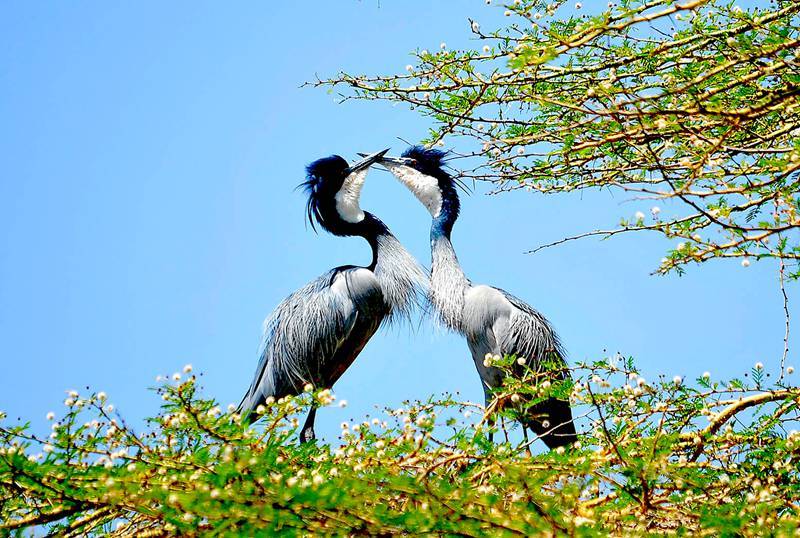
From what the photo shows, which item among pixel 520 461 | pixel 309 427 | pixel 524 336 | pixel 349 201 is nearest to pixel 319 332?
pixel 309 427

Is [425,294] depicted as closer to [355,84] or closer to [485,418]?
[355,84]

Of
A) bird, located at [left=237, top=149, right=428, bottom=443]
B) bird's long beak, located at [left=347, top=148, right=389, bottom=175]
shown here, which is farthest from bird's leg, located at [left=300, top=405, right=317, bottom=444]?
bird's long beak, located at [left=347, top=148, right=389, bottom=175]

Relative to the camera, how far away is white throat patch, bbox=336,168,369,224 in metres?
6.78

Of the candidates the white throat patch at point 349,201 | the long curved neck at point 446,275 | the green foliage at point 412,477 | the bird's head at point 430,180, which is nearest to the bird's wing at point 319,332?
the long curved neck at point 446,275

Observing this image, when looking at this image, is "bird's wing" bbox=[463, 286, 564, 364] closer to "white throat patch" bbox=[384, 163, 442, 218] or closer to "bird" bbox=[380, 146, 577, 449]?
"bird" bbox=[380, 146, 577, 449]

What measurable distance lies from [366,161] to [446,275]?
49.0 inches

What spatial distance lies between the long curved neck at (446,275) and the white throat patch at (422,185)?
0.31 feet

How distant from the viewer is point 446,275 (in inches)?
249

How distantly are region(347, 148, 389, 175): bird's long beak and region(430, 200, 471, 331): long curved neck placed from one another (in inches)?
28.5

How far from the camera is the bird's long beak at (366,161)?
272 inches

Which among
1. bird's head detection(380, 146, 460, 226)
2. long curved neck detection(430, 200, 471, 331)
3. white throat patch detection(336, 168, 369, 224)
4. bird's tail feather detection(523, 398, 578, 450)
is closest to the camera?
bird's tail feather detection(523, 398, 578, 450)

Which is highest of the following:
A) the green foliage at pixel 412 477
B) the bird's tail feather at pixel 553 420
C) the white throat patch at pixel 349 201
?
the white throat patch at pixel 349 201

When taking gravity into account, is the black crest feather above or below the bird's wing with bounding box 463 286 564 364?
above

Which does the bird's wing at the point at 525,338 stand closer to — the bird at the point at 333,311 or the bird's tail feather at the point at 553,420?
the bird's tail feather at the point at 553,420
